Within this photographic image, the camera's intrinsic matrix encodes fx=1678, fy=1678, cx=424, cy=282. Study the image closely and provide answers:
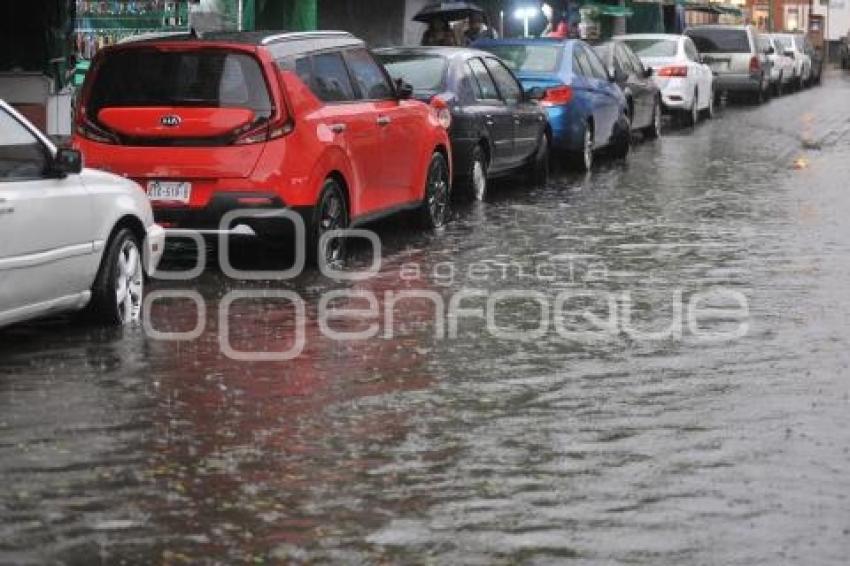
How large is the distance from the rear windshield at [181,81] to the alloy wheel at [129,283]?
1.92 m

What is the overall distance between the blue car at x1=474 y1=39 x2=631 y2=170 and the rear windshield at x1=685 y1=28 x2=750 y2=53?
63.0 feet

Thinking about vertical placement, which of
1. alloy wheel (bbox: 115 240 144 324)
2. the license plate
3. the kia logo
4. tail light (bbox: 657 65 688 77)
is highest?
the kia logo

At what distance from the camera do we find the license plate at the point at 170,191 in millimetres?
11430

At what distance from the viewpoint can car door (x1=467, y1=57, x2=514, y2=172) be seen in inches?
649

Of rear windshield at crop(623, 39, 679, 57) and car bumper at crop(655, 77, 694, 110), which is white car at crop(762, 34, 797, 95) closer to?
rear windshield at crop(623, 39, 679, 57)

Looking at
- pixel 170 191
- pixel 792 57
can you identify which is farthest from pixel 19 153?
pixel 792 57

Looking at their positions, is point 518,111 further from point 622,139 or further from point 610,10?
point 610,10

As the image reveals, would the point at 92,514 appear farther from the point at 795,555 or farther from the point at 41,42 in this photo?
the point at 41,42

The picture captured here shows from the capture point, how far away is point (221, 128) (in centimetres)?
1138

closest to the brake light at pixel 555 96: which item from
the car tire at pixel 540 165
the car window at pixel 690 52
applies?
the car tire at pixel 540 165

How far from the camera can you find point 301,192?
11.5 metres

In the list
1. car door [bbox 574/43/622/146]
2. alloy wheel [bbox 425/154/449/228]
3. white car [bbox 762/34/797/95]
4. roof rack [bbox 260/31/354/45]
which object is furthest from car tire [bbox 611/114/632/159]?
white car [bbox 762/34/797/95]

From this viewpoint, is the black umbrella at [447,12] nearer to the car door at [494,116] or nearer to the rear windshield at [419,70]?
the car door at [494,116]

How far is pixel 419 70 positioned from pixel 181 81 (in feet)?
15.9
